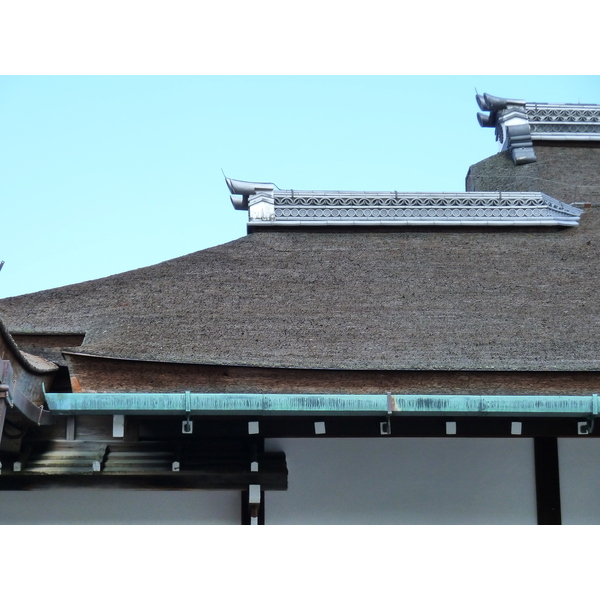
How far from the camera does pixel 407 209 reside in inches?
514

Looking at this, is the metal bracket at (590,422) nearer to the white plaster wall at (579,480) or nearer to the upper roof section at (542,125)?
the white plaster wall at (579,480)

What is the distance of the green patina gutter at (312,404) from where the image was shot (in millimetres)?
8328

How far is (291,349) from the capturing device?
30.3ft

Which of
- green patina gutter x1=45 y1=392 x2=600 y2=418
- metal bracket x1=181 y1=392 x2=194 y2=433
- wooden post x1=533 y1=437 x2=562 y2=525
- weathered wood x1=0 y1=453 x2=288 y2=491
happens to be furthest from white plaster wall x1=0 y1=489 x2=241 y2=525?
wooden post x1=533 y1=437 x2=562 y2=525

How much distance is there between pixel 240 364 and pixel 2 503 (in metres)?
2.57

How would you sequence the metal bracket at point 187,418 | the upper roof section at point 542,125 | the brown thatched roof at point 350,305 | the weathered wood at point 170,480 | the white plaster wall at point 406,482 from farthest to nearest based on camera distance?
the upper roof section at point 542,125 < the brown thatched roof at point 350,305 < the white plaster wall at point 406,482 < the weathered wood at point 170,480 < the metal bracket at point 187,418

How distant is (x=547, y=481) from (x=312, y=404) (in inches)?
97.4

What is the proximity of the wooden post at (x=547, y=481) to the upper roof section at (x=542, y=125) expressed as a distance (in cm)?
769

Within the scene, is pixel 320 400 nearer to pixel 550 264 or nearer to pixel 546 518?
pixel 546 518

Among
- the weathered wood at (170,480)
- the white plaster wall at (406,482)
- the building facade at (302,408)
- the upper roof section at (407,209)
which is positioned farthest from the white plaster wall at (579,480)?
the upper roof section at (407,209)

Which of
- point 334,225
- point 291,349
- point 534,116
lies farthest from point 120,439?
point 534,116

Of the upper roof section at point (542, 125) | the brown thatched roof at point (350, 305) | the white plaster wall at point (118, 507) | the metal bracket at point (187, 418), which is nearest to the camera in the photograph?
the metal bracket at point (187, 418)

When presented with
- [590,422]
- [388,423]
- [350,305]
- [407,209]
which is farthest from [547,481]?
[407,209]

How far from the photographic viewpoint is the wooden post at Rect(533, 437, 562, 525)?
8.94 meters
